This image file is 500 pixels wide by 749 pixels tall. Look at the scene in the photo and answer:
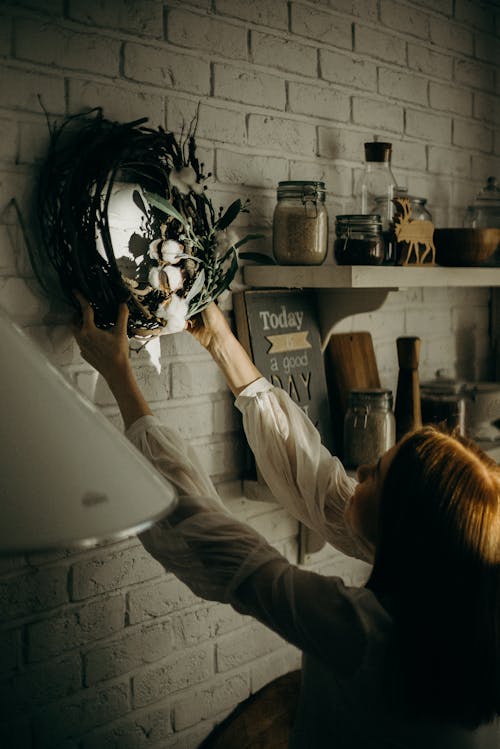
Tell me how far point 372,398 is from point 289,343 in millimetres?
221

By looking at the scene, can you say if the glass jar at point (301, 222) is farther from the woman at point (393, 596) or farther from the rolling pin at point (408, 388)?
the woman at point (393, 596)

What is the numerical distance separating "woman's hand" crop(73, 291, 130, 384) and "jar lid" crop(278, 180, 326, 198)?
45 centimetres

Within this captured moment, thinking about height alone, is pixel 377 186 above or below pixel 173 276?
above

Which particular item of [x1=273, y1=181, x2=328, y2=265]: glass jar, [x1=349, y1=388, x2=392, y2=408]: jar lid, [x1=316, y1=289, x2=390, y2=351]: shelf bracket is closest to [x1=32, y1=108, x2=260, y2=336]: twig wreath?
[x1=273, y1=181, x2=328, y2=265]: glass jar

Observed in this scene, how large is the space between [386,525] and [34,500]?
2.24ft

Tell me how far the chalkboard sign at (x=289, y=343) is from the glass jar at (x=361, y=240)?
19 cm

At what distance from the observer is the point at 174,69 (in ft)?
4.82

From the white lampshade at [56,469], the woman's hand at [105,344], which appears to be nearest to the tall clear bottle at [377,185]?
the woman's hand at [105,344]

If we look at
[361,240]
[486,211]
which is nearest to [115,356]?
[361,240]

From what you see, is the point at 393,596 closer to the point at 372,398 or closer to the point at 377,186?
the point at 372,398

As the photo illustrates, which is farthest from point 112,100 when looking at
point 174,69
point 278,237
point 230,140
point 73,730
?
point 73,730

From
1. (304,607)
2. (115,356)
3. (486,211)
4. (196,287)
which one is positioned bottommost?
(304,607)

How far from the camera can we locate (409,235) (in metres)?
1.70

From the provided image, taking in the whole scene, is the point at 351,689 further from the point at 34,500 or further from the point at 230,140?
the point at 230,140
